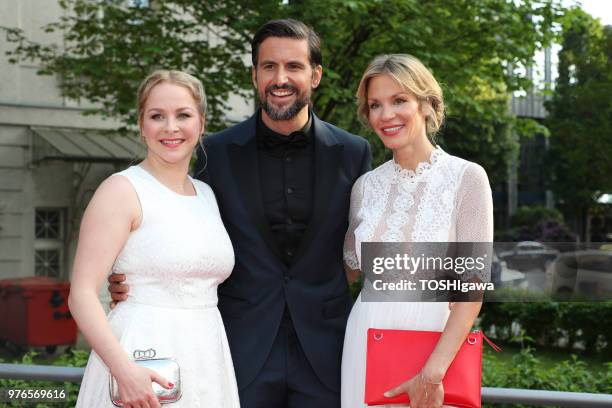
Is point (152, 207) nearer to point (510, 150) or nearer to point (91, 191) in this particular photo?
point (91, 191)

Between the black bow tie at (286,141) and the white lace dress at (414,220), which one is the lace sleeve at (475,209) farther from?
the black bow tie at (286,141)

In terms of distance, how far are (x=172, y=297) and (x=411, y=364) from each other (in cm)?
98

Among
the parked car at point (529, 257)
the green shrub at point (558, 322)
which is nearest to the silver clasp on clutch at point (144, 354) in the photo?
the parked car at point (529, 257)

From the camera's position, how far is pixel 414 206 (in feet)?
10.6

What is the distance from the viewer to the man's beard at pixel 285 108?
3764mm

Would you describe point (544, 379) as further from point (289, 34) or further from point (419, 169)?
point (289, 34)

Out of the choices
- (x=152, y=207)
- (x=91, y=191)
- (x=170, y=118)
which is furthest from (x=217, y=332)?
(x=91, y=191)

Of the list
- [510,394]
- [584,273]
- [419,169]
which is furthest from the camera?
[584,273]

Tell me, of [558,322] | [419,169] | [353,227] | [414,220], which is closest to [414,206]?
[414,220]

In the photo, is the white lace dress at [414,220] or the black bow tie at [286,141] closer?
the white lace dress at [414,220]

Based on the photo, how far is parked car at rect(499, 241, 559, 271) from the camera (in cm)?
563

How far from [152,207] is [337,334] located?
112 centimetres

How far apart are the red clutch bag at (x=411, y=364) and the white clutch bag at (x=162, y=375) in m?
0.73

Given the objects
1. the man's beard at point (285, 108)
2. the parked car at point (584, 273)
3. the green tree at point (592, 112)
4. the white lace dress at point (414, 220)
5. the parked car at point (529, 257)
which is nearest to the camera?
the white lace dress at point (414, 220)
